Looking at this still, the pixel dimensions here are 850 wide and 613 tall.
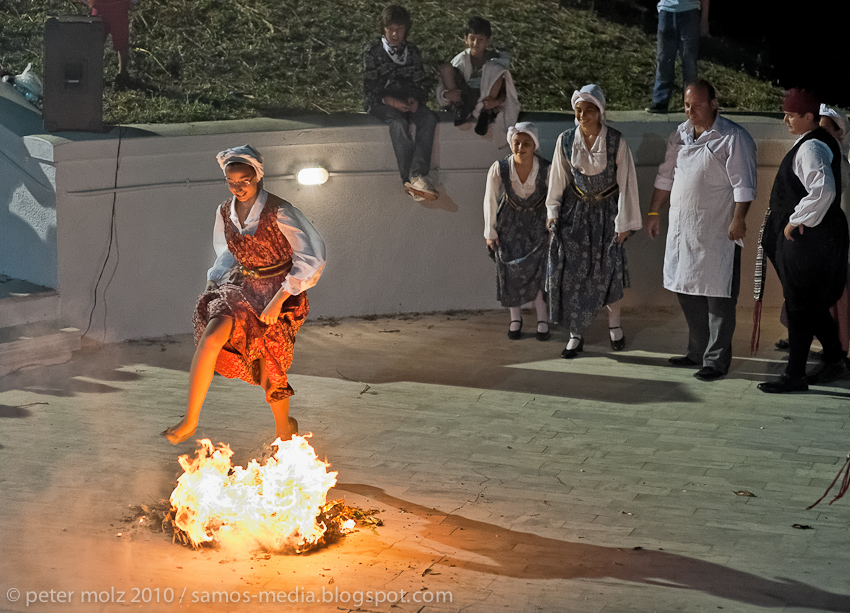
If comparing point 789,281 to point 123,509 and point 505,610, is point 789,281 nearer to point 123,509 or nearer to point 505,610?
point 505,610

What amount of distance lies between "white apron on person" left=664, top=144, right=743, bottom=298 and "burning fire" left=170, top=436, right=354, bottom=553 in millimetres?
3753

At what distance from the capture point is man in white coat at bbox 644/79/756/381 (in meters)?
7.68

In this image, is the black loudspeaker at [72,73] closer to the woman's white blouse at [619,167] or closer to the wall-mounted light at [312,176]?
the wall-mounted light at [312,176]

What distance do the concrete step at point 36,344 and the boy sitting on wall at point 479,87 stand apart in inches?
139

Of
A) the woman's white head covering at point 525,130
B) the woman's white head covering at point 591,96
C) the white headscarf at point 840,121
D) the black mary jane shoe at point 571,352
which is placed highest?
the woman's white head covering at point 591,96

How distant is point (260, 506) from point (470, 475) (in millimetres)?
1468

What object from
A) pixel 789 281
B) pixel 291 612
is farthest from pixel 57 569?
pixel 789 281

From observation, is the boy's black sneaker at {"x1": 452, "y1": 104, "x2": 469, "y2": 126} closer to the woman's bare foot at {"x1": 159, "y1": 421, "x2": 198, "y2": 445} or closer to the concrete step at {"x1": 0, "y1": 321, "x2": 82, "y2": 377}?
the concrete step at {"x1": 0, "y1": 321, "x2": 82, "y2": 377}

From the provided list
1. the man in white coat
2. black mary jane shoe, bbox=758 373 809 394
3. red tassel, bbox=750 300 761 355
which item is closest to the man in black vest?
black mary jane shoe, bbox=758 373 809 394

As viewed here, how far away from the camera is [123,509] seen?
18.1ft

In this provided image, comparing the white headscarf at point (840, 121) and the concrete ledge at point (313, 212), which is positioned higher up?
the white headscarf at point (840, 121)

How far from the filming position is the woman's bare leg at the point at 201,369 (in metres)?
5.30

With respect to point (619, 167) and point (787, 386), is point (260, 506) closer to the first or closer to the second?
point (787, 386)

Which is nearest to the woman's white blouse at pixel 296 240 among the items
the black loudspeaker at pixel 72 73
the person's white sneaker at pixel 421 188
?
the black loudspeaker at pixel 72 73
